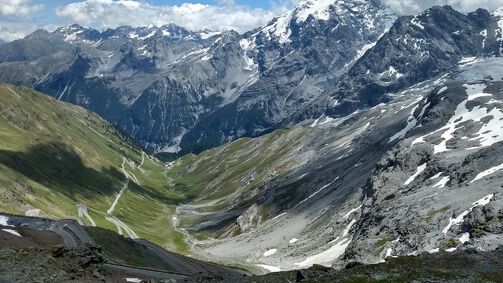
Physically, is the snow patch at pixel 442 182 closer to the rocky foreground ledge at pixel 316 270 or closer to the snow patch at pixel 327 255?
the snow patch at pixel 327 255

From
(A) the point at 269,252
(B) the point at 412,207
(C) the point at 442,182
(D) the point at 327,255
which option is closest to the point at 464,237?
(B) the point at 412,207

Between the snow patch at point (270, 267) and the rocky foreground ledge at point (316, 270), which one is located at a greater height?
the rocky foreground ledge at point (316, 270)

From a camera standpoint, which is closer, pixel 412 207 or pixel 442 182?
pixel 412 207

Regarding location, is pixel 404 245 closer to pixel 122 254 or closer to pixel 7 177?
pixel 122 254

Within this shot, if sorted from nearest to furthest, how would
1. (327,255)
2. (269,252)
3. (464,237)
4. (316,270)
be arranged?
(316,270)
(464,237)
(327,255)
(269,252)

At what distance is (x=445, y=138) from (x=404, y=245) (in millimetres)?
78710

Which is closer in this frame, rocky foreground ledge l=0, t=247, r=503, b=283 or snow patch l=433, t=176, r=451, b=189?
rocky foreground ledge l=0, t=247, r=503, b=283

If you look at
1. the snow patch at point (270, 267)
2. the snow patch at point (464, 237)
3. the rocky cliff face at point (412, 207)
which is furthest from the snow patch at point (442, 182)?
the snow patch at point (270, 267)

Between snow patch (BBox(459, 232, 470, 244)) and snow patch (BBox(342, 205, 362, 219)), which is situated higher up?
snow patch (BBox(459, 232, 470, 244))

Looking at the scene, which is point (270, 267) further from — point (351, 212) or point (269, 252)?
point (351, 212)

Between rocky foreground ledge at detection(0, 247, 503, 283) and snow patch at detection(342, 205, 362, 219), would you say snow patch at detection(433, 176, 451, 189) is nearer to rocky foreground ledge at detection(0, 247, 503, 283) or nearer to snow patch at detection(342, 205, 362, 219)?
snow patch at detection(342, 205, 362, 219)

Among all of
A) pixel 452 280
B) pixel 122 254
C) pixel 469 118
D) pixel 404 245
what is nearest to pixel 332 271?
pixel 452 280

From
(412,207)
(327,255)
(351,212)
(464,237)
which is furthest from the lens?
(351,212)

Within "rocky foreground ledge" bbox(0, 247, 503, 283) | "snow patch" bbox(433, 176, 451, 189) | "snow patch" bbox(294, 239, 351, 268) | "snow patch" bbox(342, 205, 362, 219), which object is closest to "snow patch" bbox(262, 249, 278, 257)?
"snow patch" bbox(342, 205, 362, 219)
